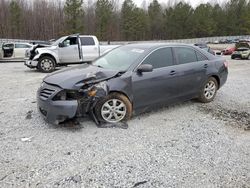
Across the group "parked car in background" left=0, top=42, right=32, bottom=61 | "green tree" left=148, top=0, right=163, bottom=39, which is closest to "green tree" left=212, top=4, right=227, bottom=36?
"green tree" left=148, top=0, right=163, bottom=39

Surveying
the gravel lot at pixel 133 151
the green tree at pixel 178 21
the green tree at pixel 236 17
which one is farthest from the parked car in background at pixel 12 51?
the green tree at pixel 236 17

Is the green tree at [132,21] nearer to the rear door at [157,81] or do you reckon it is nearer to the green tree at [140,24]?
the green tree at [140,24]

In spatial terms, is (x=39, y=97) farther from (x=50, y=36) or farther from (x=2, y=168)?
(x=50, y=36)

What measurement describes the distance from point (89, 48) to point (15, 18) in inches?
1678

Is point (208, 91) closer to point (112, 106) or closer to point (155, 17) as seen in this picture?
point (112, 106)

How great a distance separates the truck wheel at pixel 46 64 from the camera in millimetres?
10973

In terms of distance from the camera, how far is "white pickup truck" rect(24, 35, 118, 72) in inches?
433

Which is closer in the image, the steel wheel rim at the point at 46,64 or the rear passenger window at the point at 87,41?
the steel wheel rim at the point at 46,64

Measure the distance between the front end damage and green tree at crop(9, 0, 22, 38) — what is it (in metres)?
49.0

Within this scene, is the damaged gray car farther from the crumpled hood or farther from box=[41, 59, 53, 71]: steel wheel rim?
box=[41, 59, 53, 71]: steel wheel rim

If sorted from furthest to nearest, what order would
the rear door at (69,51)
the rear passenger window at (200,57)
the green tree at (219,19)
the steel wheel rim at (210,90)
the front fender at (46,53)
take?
the green tree at (219,19)
the rear door at (69,51)
the front fender at (46,53)
the steel wheel rim at (210,90)
the rear passenger window at (200,57)

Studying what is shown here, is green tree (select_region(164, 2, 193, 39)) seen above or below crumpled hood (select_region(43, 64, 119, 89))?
above

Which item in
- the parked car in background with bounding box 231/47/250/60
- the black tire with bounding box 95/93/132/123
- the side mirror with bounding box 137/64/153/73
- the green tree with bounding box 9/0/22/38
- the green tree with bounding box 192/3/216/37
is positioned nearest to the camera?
the black tire with bounding box 95/93/132/123

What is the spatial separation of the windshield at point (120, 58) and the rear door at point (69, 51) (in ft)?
21.0
